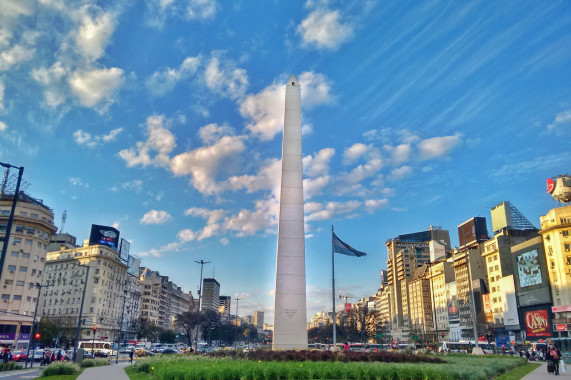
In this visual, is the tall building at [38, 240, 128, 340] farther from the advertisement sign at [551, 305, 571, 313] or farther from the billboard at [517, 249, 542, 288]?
the advertisement sign at [551, 305, 571, 313]

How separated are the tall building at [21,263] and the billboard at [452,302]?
98.6 m

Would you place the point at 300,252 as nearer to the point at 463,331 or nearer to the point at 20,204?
the point at 20,204

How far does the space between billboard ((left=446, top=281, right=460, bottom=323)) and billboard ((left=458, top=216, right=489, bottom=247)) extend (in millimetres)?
15905

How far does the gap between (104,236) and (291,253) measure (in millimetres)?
77831

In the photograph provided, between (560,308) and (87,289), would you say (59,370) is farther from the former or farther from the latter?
(560,308)

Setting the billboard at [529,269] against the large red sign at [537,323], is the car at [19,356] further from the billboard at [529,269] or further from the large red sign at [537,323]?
the billboard at [529,269]

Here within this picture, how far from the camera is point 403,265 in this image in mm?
154750

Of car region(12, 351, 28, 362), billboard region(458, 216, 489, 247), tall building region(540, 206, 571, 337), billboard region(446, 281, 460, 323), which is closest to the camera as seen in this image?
car region(12, 351, 28, 362)

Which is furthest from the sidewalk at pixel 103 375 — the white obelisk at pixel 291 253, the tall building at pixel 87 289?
the tall building at pixel 87 289

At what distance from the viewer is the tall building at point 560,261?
70875 millimetres

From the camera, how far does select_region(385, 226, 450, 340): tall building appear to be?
5950 inches

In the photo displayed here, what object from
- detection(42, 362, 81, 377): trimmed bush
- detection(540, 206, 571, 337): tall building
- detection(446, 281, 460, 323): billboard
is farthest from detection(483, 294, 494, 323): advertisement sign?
detection(42, 362, 81, 377): trimmed bush

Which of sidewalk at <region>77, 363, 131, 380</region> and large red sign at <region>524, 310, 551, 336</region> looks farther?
large red sign at <region>524, 310, 551, 336</region>

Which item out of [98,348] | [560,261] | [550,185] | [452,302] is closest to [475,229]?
[452,302]
